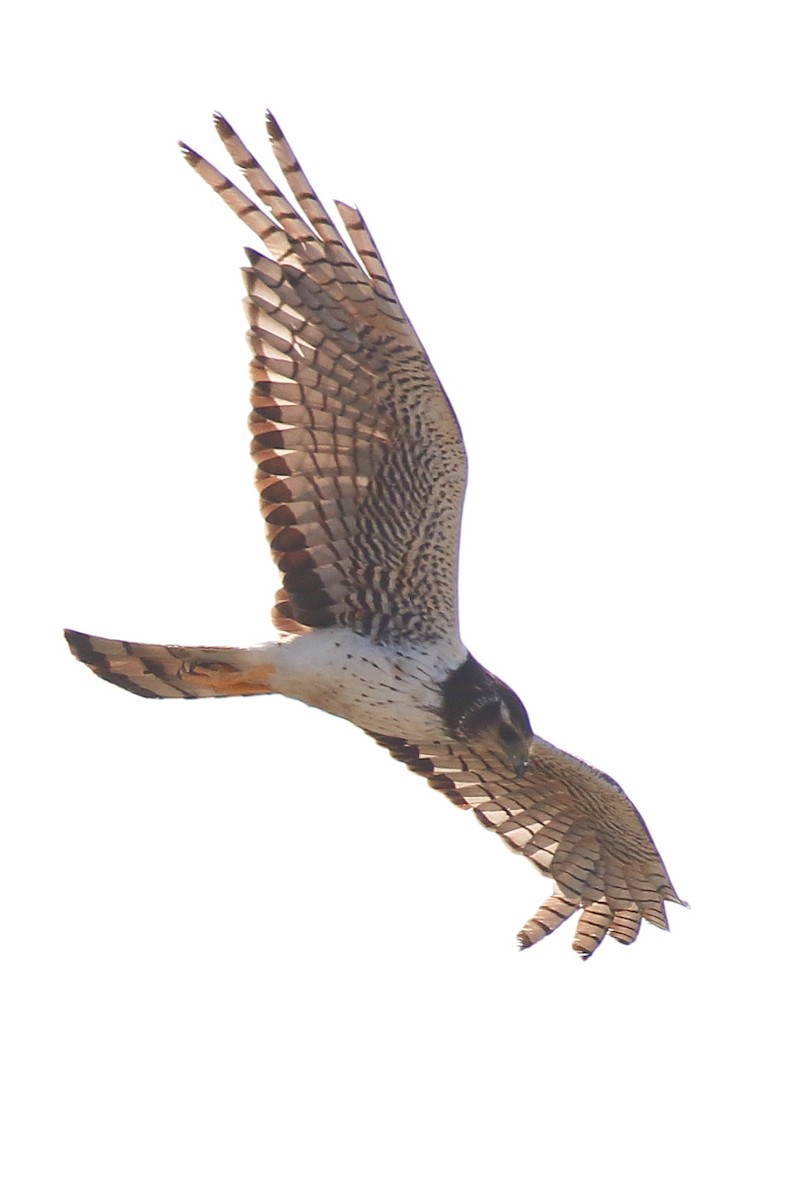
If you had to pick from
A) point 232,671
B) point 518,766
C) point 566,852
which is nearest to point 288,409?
point 232,671

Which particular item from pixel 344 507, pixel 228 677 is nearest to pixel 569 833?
pixel 228 677

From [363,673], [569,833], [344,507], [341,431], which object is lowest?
[363,673]

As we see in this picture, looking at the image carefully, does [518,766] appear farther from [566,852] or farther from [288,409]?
[288,409]

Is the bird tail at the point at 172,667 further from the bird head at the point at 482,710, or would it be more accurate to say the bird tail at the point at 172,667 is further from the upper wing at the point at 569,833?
the upper wing at the point at 569,833

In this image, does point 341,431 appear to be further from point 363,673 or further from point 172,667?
point 172,667

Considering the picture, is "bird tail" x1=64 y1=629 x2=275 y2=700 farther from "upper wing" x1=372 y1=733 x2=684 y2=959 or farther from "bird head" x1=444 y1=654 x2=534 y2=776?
"upper wing" x1=372 y1=733 x2=684 y2=959

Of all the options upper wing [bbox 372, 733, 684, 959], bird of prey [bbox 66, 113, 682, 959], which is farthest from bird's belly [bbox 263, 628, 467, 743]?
upper wing [bbox 372, 733, 684, 959]

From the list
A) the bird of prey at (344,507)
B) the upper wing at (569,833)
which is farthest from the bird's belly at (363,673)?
the upper wing at (569,833)
